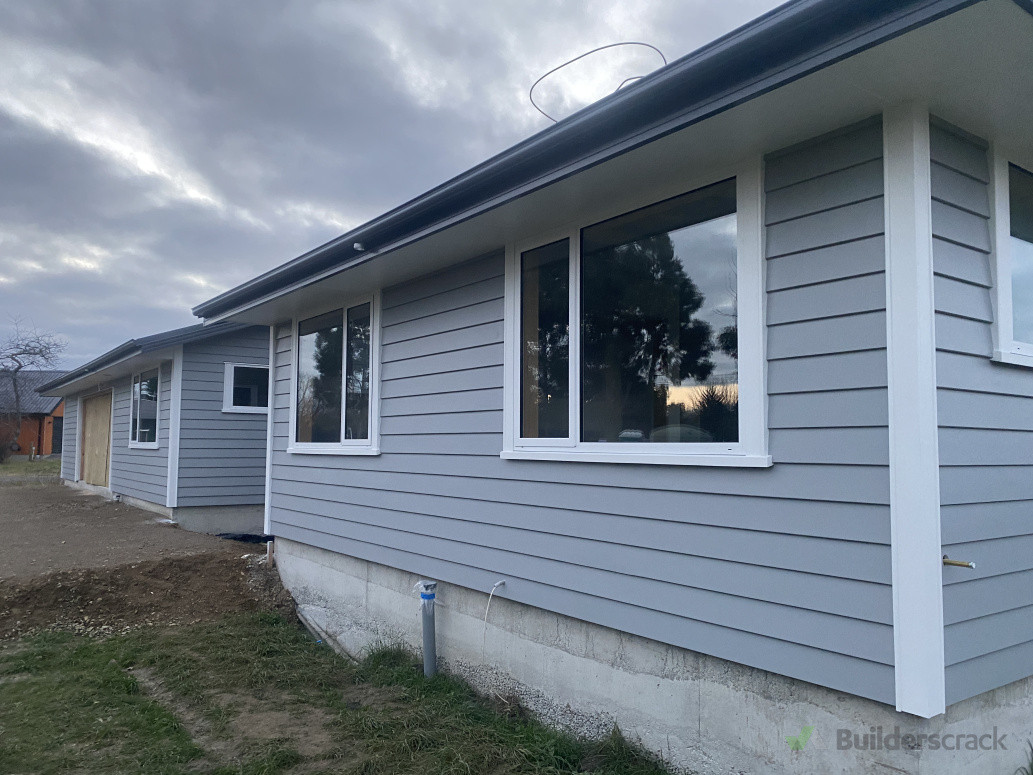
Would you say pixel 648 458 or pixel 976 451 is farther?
pixel 648 458

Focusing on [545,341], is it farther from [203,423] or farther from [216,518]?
[216,518]

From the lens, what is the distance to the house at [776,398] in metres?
2.51

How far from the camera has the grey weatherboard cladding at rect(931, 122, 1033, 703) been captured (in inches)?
102

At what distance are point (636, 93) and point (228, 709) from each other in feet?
15.0

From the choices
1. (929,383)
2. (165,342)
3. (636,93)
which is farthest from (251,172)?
(929,383)

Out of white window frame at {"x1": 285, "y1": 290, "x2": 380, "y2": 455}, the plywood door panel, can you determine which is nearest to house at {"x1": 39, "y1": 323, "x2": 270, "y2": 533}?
the plywood door panel

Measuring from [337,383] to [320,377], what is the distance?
38 centimetres

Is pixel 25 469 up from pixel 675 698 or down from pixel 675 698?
down

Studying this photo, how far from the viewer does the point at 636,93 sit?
291 centimetres

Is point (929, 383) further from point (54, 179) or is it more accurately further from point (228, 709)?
point (54, 179)

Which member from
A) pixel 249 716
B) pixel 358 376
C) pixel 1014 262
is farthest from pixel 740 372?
pixel 358 376

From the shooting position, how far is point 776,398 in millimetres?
2977

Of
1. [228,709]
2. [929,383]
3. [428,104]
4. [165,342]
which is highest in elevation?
[428,104]

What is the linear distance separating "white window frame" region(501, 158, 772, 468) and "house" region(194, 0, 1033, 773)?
16mm
